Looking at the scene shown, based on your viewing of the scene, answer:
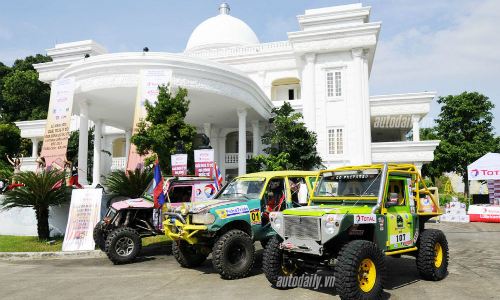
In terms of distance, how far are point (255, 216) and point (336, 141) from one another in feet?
53.4

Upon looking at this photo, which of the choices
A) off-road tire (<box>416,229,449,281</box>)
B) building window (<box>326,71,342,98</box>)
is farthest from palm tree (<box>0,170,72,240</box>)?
building window (<box>326,71,342,98</box>)

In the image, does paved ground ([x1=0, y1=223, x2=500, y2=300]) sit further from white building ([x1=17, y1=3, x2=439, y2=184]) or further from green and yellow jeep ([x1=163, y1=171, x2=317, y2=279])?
white building ([x1=17, y1=3, x2=439, y2=184])

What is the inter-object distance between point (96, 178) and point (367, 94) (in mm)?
16702

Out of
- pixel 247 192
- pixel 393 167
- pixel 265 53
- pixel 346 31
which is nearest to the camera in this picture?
pixel 393 167

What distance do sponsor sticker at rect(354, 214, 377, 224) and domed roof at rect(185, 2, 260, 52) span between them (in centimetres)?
3107

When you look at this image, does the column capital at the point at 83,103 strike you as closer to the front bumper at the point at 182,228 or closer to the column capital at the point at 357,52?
the front bumper at the point at 182,228

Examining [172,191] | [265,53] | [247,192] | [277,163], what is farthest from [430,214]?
[265,53]

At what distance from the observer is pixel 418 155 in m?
22.5

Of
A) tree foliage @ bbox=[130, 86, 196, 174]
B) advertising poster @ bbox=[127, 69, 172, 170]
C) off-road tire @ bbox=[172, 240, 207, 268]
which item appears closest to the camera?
off-road tire @ bbox=[172, 240, 207, 268]

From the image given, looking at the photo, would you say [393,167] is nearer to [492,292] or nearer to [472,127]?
[492,292]

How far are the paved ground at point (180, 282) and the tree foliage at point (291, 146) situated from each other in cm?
1152

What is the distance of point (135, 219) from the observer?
938 cm

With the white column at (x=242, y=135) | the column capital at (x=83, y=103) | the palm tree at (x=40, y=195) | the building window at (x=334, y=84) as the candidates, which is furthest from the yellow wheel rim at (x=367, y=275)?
the building window at (x=334, y=84)

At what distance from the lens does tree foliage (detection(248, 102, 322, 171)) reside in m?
20.8
